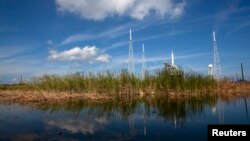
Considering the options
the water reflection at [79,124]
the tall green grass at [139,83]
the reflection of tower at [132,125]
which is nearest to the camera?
the reflection of tower at [132,125]

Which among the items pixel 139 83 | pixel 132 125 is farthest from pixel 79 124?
pixel 139 83

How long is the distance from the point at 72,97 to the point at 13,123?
29.7ft

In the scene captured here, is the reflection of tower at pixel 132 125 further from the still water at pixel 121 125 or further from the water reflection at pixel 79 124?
the water reflection at pixel 79 124

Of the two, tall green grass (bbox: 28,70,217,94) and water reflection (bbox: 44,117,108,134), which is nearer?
water reflection (bbox: 44,117,108,134)

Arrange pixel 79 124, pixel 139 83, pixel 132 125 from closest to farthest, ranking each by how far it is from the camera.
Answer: pixel 132 125 < pixel 79 124 < pixel 139 83

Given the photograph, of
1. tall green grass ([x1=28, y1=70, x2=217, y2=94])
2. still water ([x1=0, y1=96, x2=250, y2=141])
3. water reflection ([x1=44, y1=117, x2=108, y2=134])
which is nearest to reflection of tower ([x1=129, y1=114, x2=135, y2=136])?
still water ([x1=0, y1=96, x2=250, y2=141])

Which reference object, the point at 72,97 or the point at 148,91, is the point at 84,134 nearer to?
the point at 72,97

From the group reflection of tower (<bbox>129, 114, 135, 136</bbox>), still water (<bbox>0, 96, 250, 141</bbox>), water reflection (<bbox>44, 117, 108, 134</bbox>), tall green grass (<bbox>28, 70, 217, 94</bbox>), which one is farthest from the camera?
tall green grass (<bbox>28, 70, 217, 94</bbox>)

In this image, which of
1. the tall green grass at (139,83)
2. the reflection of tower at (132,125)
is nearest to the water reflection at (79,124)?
the reflection of tower at (132,125)

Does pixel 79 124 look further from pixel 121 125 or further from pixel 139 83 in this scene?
pixel 139 83

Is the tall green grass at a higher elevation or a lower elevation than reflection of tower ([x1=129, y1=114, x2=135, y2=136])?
higher

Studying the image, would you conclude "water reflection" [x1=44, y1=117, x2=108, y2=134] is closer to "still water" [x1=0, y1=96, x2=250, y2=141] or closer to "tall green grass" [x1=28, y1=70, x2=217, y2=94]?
"still water" [x1=0, y1=96, x2=250, y2=141]

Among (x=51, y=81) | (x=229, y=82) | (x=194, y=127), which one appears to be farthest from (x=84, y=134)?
(x=229, y=82)

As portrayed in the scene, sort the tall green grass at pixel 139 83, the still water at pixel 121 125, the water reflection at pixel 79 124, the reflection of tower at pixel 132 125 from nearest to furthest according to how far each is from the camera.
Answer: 1. the still water at pixel 121 125
2. the reflection of tower at pixel 132 125
3. the water reflection at pixel 79 124
4. the tall green grass at pixel 139 83
